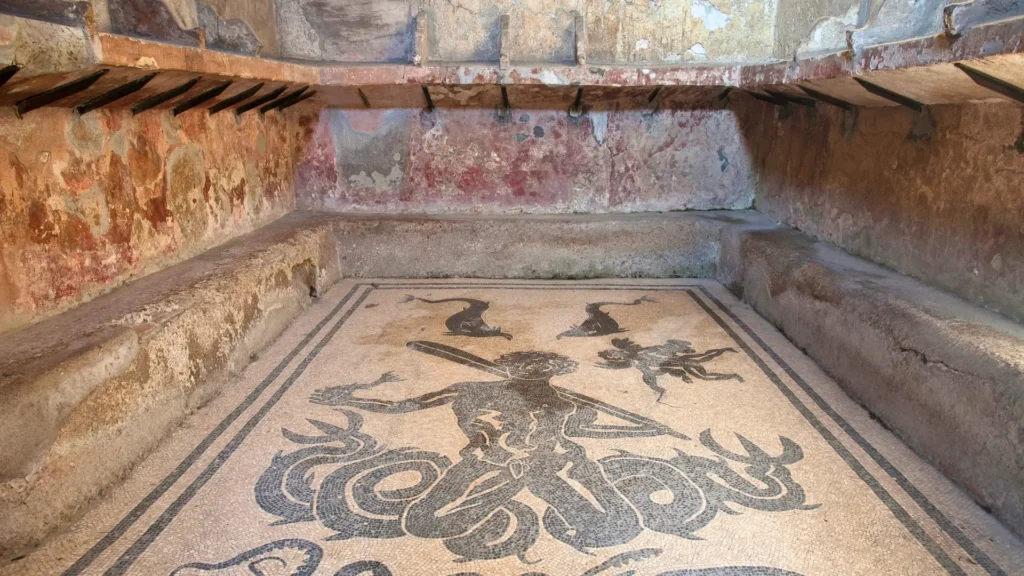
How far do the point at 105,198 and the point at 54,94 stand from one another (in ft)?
1.95

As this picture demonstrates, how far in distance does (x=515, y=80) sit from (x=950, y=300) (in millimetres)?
2721

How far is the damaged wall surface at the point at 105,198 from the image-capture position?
7.63 feet

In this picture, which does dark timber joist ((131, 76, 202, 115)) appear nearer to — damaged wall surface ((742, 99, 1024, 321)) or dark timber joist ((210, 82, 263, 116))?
dark timber joist ((210, 82, 263, 116))

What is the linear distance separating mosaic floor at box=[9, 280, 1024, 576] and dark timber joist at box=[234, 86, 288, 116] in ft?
4.85

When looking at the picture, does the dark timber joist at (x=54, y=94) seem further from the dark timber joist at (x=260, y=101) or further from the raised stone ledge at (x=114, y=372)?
the dark timber joist at (x=260, y=101)

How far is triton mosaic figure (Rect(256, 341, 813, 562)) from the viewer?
6.38ft

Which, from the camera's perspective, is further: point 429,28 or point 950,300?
point 429,28

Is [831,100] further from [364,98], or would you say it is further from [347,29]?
[347,29]

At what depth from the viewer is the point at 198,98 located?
3.20 metres

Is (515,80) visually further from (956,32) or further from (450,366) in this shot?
(956,32)

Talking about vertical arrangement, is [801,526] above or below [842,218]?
below

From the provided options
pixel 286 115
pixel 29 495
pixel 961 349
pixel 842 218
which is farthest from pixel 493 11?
pixel 29 495

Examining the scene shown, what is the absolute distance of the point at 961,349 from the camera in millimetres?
2195

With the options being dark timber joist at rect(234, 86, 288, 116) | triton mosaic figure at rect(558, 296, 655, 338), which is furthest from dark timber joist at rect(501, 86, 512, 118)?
triton mosaic figure at rect(558, 296, 655, 338)
